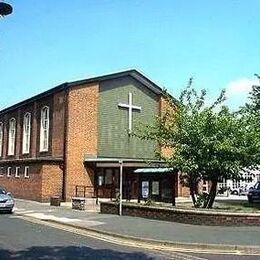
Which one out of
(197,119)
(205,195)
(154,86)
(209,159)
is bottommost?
(205,195)

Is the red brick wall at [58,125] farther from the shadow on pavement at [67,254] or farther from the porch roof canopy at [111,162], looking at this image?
the shadow on pavement at [67,254]

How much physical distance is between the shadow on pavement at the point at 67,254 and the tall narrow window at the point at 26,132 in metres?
31.1

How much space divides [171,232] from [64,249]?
5.15 metres

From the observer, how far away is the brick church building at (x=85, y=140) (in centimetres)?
3722

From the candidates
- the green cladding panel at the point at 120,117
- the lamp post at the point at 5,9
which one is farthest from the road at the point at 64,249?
the green cladding panel at the point at 120,117

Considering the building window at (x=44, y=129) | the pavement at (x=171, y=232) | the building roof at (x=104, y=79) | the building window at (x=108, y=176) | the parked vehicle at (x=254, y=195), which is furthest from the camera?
the parked vehicle at (x=254, y=195)

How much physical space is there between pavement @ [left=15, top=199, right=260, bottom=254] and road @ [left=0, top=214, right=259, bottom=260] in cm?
118

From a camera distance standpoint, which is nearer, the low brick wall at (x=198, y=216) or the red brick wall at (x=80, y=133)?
the low brick wall at (x=198, y=216)

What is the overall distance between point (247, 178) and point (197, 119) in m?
3.63

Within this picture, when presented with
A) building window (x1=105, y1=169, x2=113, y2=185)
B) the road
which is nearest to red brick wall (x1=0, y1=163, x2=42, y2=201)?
building window (x1=105, y1=169, x2=113, y2=185)

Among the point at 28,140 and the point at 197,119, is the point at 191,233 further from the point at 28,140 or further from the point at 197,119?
the point at 28,140

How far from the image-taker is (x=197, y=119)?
2350 centimetres

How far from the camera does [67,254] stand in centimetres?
1275

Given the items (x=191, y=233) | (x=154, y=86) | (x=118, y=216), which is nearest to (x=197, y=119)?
(x=118, y=216)
